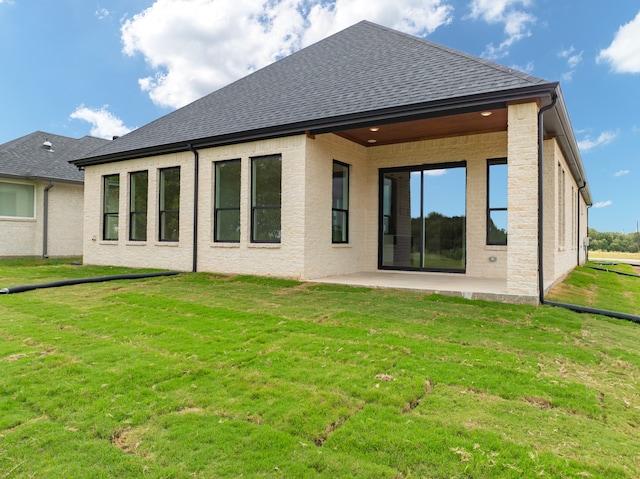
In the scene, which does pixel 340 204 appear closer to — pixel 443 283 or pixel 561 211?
pixel 443 283

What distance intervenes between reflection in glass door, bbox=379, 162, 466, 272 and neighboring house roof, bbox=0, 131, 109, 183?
12753 millimetres

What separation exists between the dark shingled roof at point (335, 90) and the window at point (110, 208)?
730 mm

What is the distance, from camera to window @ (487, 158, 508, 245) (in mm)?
9430

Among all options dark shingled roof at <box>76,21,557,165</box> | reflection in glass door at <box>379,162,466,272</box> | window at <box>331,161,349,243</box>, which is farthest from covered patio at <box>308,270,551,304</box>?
dark shingled roof at <box>76,21,557,165</box>

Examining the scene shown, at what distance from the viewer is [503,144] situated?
9.30m

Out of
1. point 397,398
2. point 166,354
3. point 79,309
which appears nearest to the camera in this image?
point 397,398

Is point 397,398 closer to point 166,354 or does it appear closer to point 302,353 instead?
point 302,353

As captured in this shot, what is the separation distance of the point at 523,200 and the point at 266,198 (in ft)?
18.2

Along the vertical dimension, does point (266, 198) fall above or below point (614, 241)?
above

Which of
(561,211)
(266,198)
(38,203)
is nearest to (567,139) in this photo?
(561,211)

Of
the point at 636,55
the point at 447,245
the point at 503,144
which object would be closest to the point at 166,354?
the point at 447,245

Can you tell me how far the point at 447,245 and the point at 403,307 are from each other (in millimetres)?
4460

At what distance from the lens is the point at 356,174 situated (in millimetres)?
10703

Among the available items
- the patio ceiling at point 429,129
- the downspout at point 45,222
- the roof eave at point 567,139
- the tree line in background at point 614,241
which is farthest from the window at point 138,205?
the tree line in background at point 614,241
